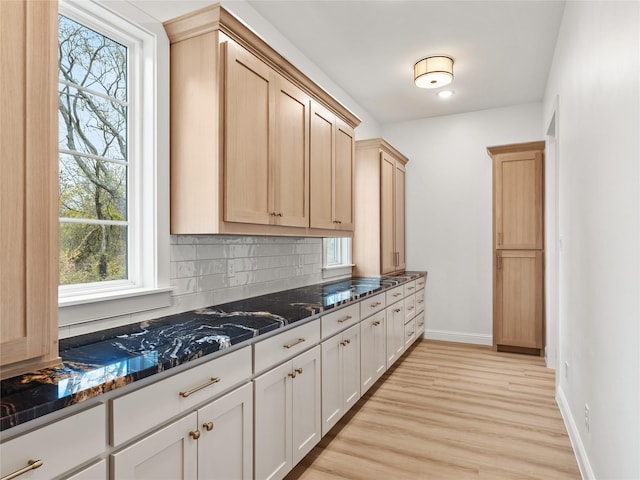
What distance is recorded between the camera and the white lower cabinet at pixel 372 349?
300 cm

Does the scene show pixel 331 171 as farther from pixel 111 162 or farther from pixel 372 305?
A: pixel 111 162

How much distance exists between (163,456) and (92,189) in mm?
1196

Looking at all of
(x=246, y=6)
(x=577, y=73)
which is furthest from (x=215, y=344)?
(x=577, y=73)

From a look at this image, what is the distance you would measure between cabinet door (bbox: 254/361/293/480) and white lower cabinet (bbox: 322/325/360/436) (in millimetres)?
425

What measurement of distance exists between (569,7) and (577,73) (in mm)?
592

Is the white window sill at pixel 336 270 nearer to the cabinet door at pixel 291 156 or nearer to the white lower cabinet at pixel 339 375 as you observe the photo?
the white lower cabinet at pixel 339 375

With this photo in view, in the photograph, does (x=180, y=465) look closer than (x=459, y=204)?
Yes

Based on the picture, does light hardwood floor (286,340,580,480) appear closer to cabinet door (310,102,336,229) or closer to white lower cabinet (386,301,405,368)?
white lower cabinet (386,301,405,368)

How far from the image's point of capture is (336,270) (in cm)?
399

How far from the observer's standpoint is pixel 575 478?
7.00 feet

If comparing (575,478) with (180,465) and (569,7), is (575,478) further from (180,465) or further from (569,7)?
(569,7)

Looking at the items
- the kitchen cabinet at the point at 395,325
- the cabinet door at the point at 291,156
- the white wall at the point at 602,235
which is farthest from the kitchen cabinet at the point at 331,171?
the white wall at the point at 602,235

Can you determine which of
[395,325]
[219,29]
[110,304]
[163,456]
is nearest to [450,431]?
[395,325]

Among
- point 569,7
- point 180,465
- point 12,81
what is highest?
point 569,7
